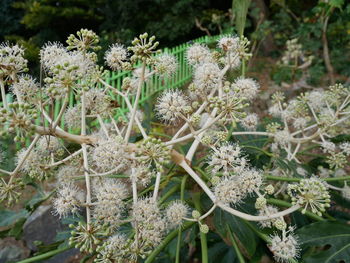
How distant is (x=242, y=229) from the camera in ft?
5.00

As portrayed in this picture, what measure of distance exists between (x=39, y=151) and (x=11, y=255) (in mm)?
3460

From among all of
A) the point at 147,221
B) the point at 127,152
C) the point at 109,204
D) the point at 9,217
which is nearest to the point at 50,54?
the point at 127,152

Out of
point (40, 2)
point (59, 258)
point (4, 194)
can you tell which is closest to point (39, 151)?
point (4, 194)

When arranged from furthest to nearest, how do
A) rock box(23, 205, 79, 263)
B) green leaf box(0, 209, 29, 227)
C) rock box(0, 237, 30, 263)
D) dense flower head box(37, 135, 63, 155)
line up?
rock box(23, 205, 79, 263)
rock box(0, 237, 30, 263)
green leaf box(0, 209, 29, 227)
dense flower head box(37, 135, 63, 155)

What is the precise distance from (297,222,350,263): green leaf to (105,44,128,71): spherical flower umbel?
43.0 inches

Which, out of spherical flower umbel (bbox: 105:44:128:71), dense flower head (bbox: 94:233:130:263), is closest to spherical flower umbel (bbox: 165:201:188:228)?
dense flower head (bbox: 94:233:130:263)

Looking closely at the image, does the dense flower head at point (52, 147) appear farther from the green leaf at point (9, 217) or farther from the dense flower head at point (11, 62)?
the green leaf at point (9, 217)

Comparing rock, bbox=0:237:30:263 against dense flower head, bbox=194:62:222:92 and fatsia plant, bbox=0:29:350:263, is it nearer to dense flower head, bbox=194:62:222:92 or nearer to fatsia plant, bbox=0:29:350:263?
fatsia plant, bbox=0:29:350:263

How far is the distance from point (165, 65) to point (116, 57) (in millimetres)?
225

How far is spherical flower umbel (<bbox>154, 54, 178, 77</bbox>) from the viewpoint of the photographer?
4.69 feet

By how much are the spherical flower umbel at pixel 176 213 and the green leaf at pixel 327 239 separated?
0.54m

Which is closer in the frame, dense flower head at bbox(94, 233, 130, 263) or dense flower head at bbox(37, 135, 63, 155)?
dense flower head at bbox(94, 233, 130, 263)

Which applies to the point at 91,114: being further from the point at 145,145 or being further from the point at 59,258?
the point at 59,258

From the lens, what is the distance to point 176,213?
1401 millimetres
